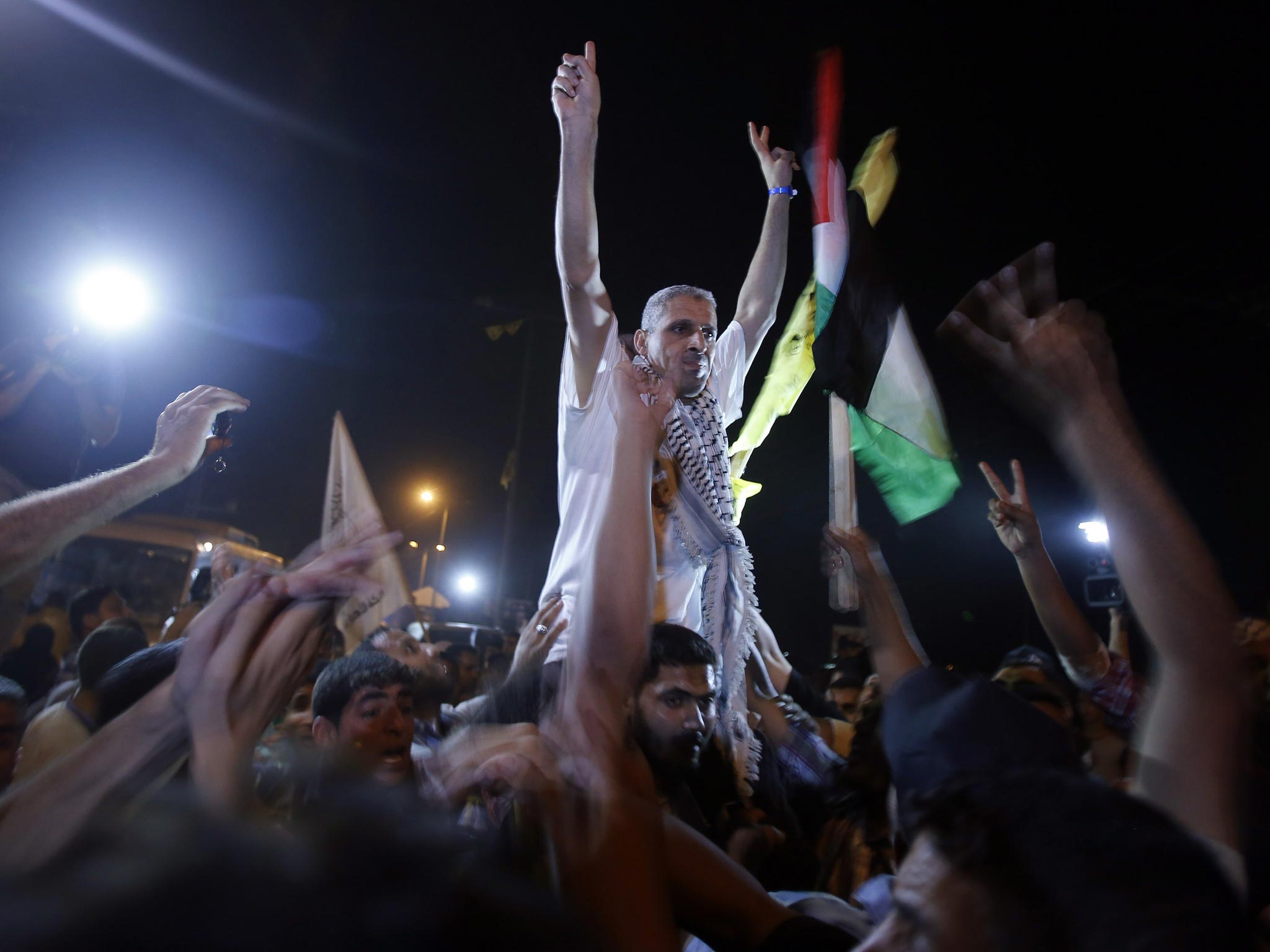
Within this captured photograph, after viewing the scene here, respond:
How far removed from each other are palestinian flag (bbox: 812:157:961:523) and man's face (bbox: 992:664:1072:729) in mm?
812

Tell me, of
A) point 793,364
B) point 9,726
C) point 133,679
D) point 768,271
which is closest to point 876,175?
point 768,271

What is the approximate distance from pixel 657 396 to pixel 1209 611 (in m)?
1.01

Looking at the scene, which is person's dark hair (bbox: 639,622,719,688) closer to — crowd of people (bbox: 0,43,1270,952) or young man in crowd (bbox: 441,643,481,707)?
crowd of people (bbox: 0,43,1270,952)

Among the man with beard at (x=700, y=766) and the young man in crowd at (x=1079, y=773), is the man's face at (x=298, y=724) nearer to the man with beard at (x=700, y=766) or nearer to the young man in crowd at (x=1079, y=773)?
the man with beard at (x=700, y=766)

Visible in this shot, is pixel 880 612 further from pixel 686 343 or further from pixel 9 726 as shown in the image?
pixel 9 726

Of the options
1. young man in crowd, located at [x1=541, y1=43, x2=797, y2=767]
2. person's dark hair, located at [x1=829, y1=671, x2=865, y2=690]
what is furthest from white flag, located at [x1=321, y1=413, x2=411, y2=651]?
person's dark hair, located at [x1=829, y1=671, x2=865, y2=690]

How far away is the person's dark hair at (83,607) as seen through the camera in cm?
583

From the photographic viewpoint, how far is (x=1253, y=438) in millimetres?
8961

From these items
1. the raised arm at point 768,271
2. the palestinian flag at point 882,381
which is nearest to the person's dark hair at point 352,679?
the palestinian flag at point 882,381

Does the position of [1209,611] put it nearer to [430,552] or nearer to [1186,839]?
[1186,839]

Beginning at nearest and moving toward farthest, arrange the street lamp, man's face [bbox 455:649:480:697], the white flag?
the white flag < man's face [bbox 455:649:480:697] < the street lamp

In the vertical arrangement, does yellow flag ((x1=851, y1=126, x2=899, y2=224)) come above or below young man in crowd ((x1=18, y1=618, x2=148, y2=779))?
above

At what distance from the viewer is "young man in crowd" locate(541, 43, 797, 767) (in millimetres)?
2256

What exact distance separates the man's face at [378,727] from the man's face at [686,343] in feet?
4.96
